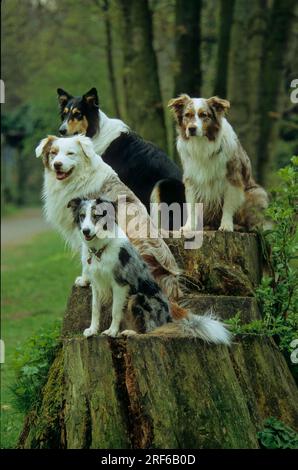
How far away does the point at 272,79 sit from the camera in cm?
1691

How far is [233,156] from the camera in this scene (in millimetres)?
8367

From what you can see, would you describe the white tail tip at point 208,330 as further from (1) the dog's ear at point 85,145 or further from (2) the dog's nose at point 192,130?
(2) the dog's nose at point 192,130

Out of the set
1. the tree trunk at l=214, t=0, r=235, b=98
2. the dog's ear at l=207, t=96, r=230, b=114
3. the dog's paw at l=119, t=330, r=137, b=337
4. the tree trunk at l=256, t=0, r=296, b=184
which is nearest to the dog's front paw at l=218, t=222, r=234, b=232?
the dog's ear at l=207, t=96, r=230, b=114

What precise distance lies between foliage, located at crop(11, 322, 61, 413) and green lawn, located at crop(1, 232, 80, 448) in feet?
3.01

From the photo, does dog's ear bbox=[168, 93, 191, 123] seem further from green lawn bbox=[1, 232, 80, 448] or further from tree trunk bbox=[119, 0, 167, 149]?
tree trunk bbox=[119, 0, 167, 149]

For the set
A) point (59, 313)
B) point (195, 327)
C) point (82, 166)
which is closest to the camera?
point (195, 327)

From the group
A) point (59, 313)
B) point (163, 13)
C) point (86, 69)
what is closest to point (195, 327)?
point (59, 313)

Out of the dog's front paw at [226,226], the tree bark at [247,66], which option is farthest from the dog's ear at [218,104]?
the tree bark at [247,66]

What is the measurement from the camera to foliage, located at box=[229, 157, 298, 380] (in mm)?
7051

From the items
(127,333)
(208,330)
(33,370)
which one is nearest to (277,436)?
(208,330)

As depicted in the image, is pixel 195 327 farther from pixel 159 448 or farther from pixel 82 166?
pixel 82 166

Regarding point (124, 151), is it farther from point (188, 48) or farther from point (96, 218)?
point (188, 48)

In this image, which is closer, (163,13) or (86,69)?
(163,13)
